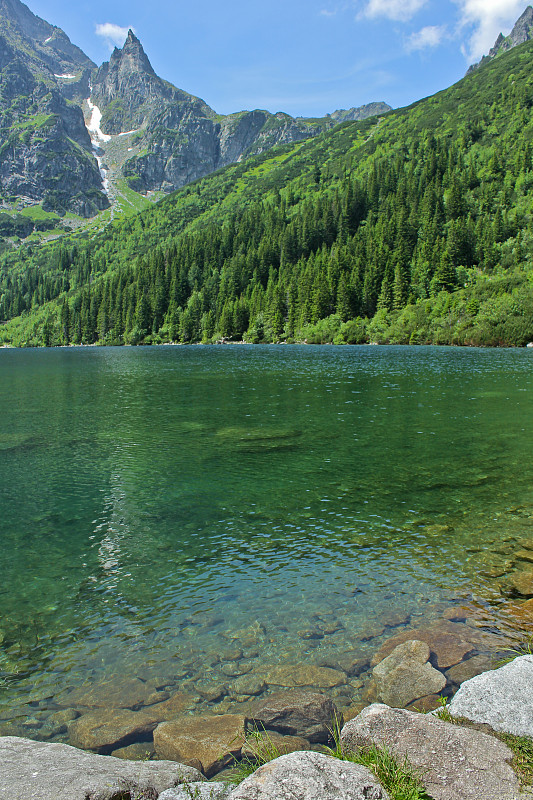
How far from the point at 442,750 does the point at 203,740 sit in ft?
12.0

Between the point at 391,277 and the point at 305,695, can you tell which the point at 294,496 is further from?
the point at 391,277

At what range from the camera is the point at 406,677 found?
8.47m

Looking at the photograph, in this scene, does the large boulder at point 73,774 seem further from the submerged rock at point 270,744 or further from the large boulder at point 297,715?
the large boulder at point 297,715

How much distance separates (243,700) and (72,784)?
3806 millimetres

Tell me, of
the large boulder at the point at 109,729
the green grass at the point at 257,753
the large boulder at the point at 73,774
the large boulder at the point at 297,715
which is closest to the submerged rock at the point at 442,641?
the large boulder at the point at 297,715

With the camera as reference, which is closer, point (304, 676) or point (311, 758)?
point (311, 758)

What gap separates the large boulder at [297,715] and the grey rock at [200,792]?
7.72 feet

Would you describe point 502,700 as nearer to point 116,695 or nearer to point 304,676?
point 304,676

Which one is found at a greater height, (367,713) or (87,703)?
(367,713)

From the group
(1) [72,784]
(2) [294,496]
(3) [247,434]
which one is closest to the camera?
(1) [72,784]

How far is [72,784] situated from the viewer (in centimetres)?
516

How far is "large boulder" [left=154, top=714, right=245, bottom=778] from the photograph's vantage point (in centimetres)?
691

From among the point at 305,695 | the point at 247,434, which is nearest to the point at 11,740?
the point at 305,695

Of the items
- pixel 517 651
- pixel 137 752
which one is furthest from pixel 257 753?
pixel 517 651
